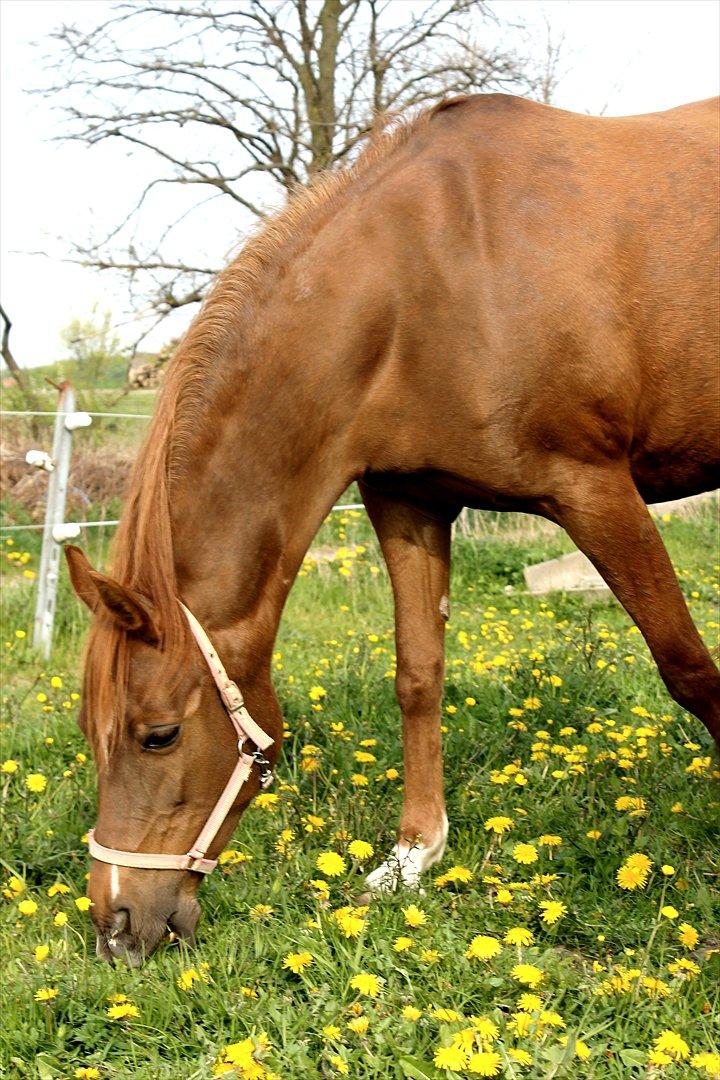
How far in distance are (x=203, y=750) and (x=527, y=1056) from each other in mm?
1075

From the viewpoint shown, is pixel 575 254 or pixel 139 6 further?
pixel 139 6

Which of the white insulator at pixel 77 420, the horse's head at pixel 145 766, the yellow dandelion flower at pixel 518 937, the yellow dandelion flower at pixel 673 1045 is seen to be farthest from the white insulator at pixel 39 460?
the yellow dandelion flower at pixel 673 1045

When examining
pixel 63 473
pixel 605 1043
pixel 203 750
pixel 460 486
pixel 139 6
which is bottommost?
pixel 605 1043

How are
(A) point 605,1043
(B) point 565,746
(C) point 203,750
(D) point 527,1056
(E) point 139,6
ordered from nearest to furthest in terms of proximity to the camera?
1. (D) point 527,1056
2. (A) point 605,1043
3. (C) point 203,750
4. (B) point 565,746
5. (E) point 139,6

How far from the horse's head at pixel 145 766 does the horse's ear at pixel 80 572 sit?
2.2 inches

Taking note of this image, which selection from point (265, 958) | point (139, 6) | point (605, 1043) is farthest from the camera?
point (139, 6)

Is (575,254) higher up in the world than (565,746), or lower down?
higher up

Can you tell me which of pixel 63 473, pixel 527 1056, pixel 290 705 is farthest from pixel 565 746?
pixel 63 473

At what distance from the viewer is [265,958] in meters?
2.39

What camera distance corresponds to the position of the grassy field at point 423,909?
202 cm

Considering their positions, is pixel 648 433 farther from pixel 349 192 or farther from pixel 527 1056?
pixel 527 1056

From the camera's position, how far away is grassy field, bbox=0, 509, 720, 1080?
202 cm

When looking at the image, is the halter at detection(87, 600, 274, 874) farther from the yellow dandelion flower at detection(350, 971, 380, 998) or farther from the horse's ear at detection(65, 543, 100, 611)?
the yellow dandelion flower at detection(350, 971, 380, 998)

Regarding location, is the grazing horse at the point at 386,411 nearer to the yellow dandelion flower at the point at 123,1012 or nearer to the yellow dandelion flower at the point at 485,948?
the yellow dandelion flower at the point at 123,1012
